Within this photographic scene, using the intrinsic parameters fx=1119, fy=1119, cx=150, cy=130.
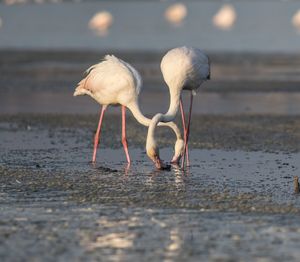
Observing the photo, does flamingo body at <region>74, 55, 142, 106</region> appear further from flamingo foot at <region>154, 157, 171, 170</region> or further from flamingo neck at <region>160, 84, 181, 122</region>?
flamingo foot at <region>154, 157, 171, 170</region>

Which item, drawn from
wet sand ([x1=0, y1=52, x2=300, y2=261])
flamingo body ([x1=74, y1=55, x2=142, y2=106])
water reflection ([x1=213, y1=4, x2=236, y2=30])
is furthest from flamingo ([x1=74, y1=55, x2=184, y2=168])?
water reflection ([x1=213, y1=4, x2=236, y2=30])

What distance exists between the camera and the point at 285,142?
57.5 ft

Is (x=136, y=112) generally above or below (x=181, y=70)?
below

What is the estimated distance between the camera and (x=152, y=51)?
4609cm

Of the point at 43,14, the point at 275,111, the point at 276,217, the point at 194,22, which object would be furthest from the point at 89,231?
the point at 43,14

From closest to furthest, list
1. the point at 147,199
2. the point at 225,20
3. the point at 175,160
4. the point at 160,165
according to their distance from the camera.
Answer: the point at 147,199, the point at 160,165, the point at 175,160, the point at 225,20

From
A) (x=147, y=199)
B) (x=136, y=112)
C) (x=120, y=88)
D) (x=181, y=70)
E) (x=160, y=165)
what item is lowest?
(x=147, y=199)

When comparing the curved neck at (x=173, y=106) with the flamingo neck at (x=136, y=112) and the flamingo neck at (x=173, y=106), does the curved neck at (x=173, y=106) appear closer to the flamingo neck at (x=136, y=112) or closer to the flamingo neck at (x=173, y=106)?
the flamingo neck at (x=173, y=106)

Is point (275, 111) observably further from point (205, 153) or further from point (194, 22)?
point (194, 22)

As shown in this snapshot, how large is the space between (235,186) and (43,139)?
5733 mm

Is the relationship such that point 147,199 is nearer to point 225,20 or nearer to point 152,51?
point 152,51

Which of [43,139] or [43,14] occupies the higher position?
[43,14]

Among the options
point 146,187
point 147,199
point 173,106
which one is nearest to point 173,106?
point 173,106

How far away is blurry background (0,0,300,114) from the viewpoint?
25.7 m
